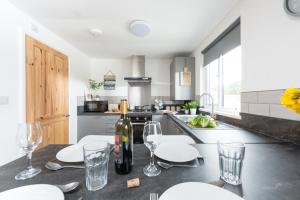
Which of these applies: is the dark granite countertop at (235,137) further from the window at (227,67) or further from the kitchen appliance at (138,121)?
the kitchen appliance at (138,121)

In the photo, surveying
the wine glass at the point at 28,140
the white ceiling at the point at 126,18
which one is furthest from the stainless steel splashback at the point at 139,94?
the wine glass at the point at 28,140

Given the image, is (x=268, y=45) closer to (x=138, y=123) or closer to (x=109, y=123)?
(x=138, y=123)

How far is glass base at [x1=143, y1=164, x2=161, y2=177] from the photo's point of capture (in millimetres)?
564

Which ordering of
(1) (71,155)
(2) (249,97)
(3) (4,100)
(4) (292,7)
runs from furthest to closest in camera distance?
(3) (4,100), (2) (249,97), (4) (292,7), (1) (71,155)

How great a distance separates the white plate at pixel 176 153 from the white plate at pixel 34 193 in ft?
1.38

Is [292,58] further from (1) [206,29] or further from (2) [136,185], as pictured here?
(1) [206,29]

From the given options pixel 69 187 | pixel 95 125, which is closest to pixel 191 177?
pixel 69 187

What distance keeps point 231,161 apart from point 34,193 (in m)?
0.67

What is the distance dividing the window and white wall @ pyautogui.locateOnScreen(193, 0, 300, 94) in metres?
0.22

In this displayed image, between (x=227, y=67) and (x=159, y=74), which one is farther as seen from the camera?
(x=159, y=74)

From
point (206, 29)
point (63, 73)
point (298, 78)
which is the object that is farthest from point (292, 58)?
point (63, 73)

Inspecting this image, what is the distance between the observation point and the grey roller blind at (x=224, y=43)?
1.69 metres

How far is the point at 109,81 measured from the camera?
3906 millimetres

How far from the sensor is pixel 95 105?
11.3 feet
